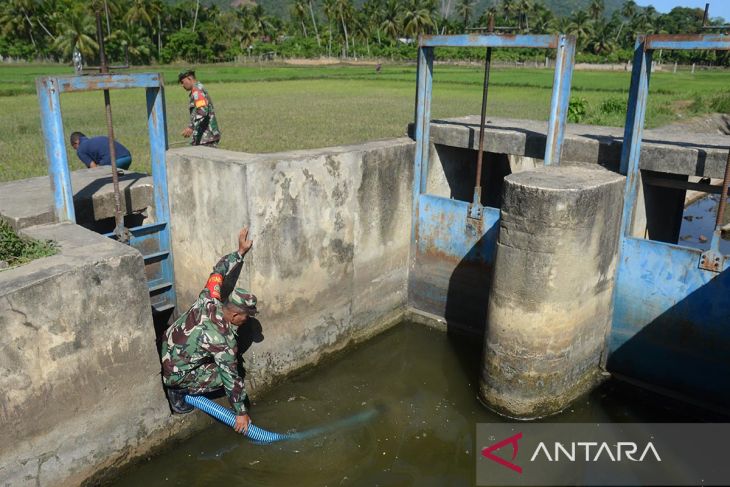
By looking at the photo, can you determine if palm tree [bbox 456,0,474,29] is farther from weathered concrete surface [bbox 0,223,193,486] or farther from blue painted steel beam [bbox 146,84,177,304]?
weathered concrete surface [bbox 0,223,193,486]

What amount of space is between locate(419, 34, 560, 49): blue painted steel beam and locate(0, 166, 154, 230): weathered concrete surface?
3829 millimetres

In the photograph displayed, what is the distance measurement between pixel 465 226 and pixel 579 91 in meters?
24.8

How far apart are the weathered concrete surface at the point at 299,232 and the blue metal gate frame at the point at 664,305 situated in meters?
2.77

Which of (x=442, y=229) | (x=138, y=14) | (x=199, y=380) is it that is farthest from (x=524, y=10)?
(x=199, y=380)

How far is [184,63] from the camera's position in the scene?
53938mm

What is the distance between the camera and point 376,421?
245 inches

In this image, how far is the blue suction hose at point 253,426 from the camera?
5.62 m

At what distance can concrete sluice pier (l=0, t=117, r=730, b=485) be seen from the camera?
4.81 meters

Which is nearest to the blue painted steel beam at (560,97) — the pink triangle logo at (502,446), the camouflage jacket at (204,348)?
the pink triangle logo at (502,446)

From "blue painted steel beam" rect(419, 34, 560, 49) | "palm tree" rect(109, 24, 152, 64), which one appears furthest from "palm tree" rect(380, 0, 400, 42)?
"blue painted steel beam" rect(419, 34, 560, 49)

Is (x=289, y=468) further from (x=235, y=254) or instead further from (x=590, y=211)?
(x=590, y=211)

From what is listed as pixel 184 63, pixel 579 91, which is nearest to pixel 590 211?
pixel 579 91

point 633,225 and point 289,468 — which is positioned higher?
point 633,225

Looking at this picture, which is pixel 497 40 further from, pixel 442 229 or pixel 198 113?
pixel 198 113
